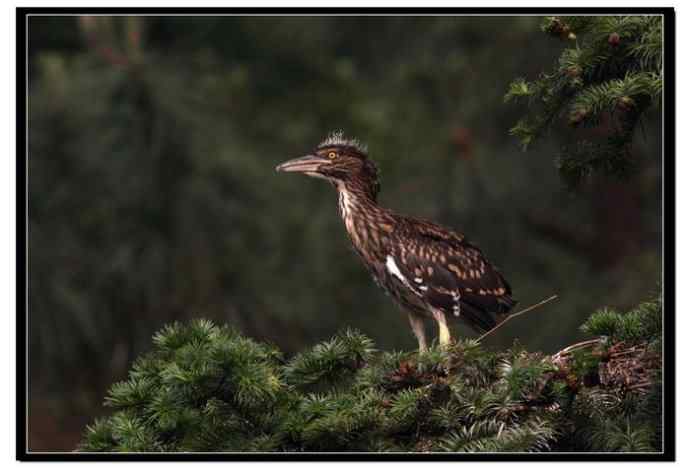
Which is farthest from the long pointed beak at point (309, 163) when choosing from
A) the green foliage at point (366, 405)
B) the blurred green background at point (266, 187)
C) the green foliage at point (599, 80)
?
the blurred green background at point (266, 187)

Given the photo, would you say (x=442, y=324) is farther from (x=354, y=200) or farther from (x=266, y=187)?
(x=266, y=187)

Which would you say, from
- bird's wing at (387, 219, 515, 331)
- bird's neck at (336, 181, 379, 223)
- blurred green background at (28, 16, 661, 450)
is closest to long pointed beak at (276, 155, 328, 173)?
bird's neck at (336, 181, 379, 223)

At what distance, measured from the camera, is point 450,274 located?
7.34 m

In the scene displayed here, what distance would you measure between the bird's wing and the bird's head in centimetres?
35

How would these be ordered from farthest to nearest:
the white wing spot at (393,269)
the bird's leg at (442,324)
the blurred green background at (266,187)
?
1. the blurred green background at (266,187)
2. the white wing spot at (393,269)
3. the bird's leg at (442,324)

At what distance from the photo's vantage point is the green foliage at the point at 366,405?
16.0 feet

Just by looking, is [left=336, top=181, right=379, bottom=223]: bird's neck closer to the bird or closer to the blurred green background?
the bird

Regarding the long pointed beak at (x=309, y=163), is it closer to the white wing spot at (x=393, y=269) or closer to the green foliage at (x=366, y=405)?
the white wing spot at (x=393, y=269)

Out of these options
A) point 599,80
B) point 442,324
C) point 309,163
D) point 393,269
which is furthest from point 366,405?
point 309,163

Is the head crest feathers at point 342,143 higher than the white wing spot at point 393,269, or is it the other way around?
the head crest feathers at point 342,143

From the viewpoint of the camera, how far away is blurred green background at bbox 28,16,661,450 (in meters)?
14.1

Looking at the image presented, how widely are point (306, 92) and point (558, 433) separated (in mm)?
13050

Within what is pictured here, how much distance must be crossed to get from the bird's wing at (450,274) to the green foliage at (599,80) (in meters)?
1.50

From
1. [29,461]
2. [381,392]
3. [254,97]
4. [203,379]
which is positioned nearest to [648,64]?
[381,392]
